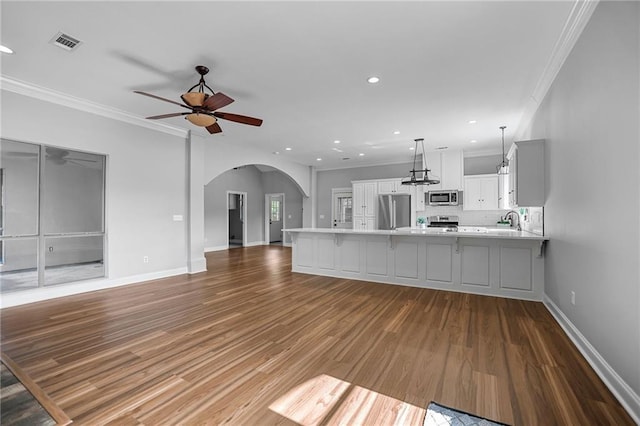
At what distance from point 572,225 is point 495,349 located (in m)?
1.39

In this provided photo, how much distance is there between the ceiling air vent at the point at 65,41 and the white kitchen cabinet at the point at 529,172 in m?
5.13

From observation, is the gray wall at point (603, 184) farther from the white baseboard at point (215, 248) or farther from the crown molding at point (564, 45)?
the white baseboard at point (215, 248)

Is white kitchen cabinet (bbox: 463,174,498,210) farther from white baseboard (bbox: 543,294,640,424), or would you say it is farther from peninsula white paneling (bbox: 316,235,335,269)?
white baseboard (bbox: 543,294,640,424)

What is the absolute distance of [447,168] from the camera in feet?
24.9

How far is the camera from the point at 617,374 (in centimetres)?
190

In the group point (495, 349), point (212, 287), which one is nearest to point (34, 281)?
point (212, 287)

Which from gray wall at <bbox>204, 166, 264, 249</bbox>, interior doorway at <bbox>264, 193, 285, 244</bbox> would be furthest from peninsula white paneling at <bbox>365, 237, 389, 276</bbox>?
interior doorway at <bbox>264, 193, 285, 244</bbox>

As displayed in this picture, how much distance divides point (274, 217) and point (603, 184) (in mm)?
10720

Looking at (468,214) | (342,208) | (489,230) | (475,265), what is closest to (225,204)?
(342,208)

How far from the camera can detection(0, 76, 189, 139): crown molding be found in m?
3.72

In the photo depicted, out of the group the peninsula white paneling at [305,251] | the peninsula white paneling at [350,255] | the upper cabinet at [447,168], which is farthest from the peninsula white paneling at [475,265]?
the upper cabinet at [447,168]

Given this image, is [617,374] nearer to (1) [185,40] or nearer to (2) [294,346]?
(2) [294,346]

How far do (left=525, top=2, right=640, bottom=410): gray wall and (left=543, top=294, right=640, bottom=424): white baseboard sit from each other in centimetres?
5

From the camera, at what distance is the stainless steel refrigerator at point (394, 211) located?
8094 mm
